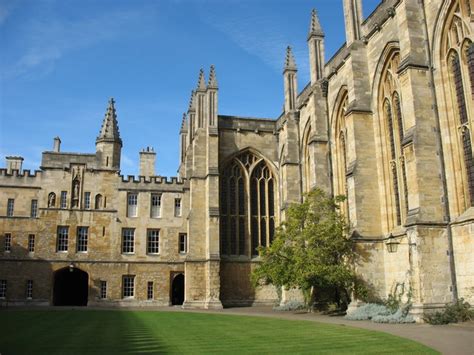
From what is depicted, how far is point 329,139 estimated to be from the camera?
93.6 ft

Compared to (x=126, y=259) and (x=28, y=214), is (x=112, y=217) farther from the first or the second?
(x=28, y=214)

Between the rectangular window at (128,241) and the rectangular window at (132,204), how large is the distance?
48.7 inches

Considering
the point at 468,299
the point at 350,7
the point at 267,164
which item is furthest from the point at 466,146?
the point at 267,164

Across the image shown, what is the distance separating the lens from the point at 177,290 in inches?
1594

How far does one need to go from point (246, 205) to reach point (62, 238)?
45.7ft

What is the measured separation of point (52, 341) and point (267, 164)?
85.4 feet

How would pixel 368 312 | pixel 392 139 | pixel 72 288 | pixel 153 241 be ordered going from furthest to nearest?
1. pixel 72 288
2. pixel 153 241
3. pixel 392 139
4. pixel 368 312

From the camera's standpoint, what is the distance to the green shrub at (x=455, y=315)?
54.5 ft

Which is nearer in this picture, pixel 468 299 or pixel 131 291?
pixel 468 299

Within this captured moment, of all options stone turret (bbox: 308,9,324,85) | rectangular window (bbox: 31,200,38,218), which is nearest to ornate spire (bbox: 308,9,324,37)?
stone turret (bbox: 308,9,324,85)

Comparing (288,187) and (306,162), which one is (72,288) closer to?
(288,187)

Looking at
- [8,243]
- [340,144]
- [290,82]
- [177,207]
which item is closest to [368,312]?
[340,144]

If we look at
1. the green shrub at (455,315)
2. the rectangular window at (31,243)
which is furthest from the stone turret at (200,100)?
the green shrub at (455,315)

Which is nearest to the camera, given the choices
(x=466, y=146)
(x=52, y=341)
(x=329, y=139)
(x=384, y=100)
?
(x=52, y=341)
